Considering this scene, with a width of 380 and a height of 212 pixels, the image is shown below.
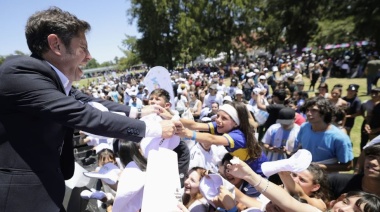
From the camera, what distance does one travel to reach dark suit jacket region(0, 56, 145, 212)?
4.59 feet

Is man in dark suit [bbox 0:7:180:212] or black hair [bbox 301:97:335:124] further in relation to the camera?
black hair [bbox 301:97:335:124]

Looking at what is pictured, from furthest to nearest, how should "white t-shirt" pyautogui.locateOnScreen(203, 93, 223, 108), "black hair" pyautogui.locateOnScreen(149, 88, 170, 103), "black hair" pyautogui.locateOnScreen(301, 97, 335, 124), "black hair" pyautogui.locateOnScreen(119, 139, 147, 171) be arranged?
"white t-shirt" pyautogui.locateOnScreen(203, 93, 223, 108)
"black hair" pyautogui.locateOnScreen(301, 97, 335, 124)
"black hair" pyautogui.locateOnScreen(149, 88, 170, 103)
"black hair" pyautogui.locateOnScreen(119, 139, 147, 171)

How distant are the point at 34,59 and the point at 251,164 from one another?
215cm

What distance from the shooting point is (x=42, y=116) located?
56.1 inches

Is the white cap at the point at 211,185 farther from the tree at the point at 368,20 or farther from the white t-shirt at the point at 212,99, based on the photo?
the tree at the point at 368,20

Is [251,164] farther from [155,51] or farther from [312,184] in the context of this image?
[155,51]

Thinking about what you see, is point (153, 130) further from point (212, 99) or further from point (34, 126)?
point (212, 99)

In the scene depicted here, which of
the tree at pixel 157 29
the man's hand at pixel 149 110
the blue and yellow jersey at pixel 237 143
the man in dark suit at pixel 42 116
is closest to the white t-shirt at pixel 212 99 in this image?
the blue and yellow jersey at pixel 237 143

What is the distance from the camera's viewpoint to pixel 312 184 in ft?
8.08

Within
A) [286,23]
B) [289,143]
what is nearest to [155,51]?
[286,23]

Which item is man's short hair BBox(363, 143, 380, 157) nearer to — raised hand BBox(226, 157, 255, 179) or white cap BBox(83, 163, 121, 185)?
raised hand BBox(226, 157, 255, 179)

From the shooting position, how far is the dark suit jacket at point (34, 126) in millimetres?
1399

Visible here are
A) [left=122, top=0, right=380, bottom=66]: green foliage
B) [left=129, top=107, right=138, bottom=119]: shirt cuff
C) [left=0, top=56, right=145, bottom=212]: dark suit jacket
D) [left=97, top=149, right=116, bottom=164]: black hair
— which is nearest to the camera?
[left=0, top=56, right=145, bottom=212]: dark suit jacket

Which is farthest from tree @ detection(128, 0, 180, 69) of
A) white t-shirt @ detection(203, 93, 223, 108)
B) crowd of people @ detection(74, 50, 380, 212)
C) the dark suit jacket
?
the dark suit jacket
